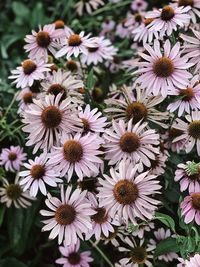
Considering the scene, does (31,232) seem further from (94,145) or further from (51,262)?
(94,145)

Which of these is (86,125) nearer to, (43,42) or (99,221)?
(99,221)

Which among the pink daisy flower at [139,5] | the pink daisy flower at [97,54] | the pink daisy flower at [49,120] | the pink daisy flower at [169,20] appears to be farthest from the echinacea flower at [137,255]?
the pink daisy flower at [139,5]

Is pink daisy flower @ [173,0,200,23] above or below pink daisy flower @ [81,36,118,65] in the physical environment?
above

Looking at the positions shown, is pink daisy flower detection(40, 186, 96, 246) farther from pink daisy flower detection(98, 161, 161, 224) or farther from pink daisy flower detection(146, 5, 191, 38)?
pink daisy flower detection(146, 5, 191, 38)

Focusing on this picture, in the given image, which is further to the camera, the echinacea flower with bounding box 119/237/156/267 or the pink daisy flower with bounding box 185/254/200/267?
the echinacea flower with bounding box 119/237/156/267

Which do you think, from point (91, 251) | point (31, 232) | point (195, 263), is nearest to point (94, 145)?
point (195, 263)

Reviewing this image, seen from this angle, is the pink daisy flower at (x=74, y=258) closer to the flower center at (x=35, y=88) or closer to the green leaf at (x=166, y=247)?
the green leaf at (x=166, y=247)

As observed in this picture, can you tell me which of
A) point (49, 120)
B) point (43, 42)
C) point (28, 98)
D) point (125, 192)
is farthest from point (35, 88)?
point (125, 192)

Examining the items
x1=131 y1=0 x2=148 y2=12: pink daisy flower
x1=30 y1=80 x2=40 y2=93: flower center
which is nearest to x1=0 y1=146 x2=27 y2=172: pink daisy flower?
x1=30 y1=80 x2=40 y2=93: flower center
